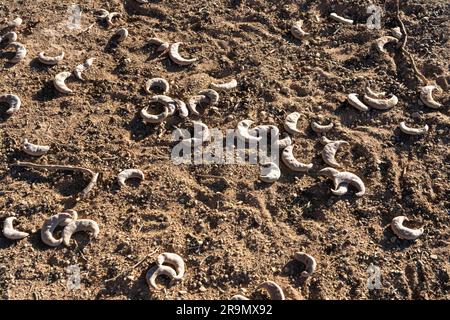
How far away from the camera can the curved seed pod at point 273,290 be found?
515 centimetres

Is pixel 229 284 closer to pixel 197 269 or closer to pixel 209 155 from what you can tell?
pixel 197 269

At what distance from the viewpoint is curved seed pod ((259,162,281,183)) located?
19.5 feet

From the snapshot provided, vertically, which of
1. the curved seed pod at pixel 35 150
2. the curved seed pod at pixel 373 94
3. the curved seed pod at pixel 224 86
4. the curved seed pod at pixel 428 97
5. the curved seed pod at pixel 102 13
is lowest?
the curved seed pod at pixel 35 150

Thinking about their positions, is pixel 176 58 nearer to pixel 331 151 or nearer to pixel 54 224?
pixel 331 151

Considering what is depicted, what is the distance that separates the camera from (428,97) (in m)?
6.71

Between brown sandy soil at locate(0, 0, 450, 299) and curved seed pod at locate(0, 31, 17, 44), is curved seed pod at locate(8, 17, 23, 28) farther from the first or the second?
curved seed pod at locate(0, 31, 17, 44)

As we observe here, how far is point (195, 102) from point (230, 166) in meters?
1.05

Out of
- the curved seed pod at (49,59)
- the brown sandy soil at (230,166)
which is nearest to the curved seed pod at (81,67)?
the brown sandy soil at (230,166)

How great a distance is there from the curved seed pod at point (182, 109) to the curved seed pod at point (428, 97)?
2.96 m

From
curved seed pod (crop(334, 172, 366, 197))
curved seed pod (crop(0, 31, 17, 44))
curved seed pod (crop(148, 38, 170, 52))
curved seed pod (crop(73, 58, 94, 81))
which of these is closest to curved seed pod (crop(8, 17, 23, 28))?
curved seed pod (crop(0, 31, 17, 44))

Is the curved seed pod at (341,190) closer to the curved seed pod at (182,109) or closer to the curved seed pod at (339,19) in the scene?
the curved seed pod at (182,109)

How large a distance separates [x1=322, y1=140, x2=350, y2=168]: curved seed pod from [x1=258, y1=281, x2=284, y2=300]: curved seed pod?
166 centimetres

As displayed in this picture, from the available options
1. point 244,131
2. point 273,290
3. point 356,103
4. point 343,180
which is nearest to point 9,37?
point 244,131

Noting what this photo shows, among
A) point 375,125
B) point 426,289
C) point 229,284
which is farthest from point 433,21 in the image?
point 229,284
